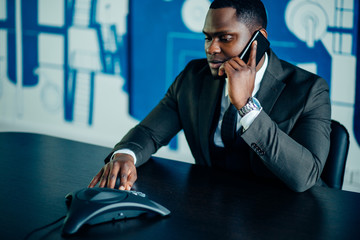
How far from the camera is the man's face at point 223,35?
1.65 meters

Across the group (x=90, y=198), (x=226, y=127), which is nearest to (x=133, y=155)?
(x=226, y=127)

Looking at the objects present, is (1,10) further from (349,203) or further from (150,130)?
(349,203)

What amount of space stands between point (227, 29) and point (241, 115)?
1.39 feet

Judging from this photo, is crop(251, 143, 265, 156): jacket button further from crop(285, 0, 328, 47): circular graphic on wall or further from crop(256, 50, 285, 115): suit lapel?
crop(285, 0, 328, 47): circular graphic on wall

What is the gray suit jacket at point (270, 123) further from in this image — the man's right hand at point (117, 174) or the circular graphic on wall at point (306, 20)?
the circular graphic on wall at point (306, 20)

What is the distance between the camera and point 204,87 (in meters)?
1.82

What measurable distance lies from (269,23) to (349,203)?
2340 millimetres

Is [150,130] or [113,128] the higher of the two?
[150,130]

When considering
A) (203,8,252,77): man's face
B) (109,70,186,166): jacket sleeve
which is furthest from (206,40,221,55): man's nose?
(109,70,186,166): jacket sleeve

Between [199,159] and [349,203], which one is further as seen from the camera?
[199,159]

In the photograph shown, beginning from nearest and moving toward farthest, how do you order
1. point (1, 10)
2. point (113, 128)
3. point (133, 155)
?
point (133, 155)
point (113, 128)
point (1, 10)

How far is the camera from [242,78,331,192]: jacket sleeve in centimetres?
133

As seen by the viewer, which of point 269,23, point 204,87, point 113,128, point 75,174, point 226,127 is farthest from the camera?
point 113,128

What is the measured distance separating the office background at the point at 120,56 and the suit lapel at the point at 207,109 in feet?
5.34
